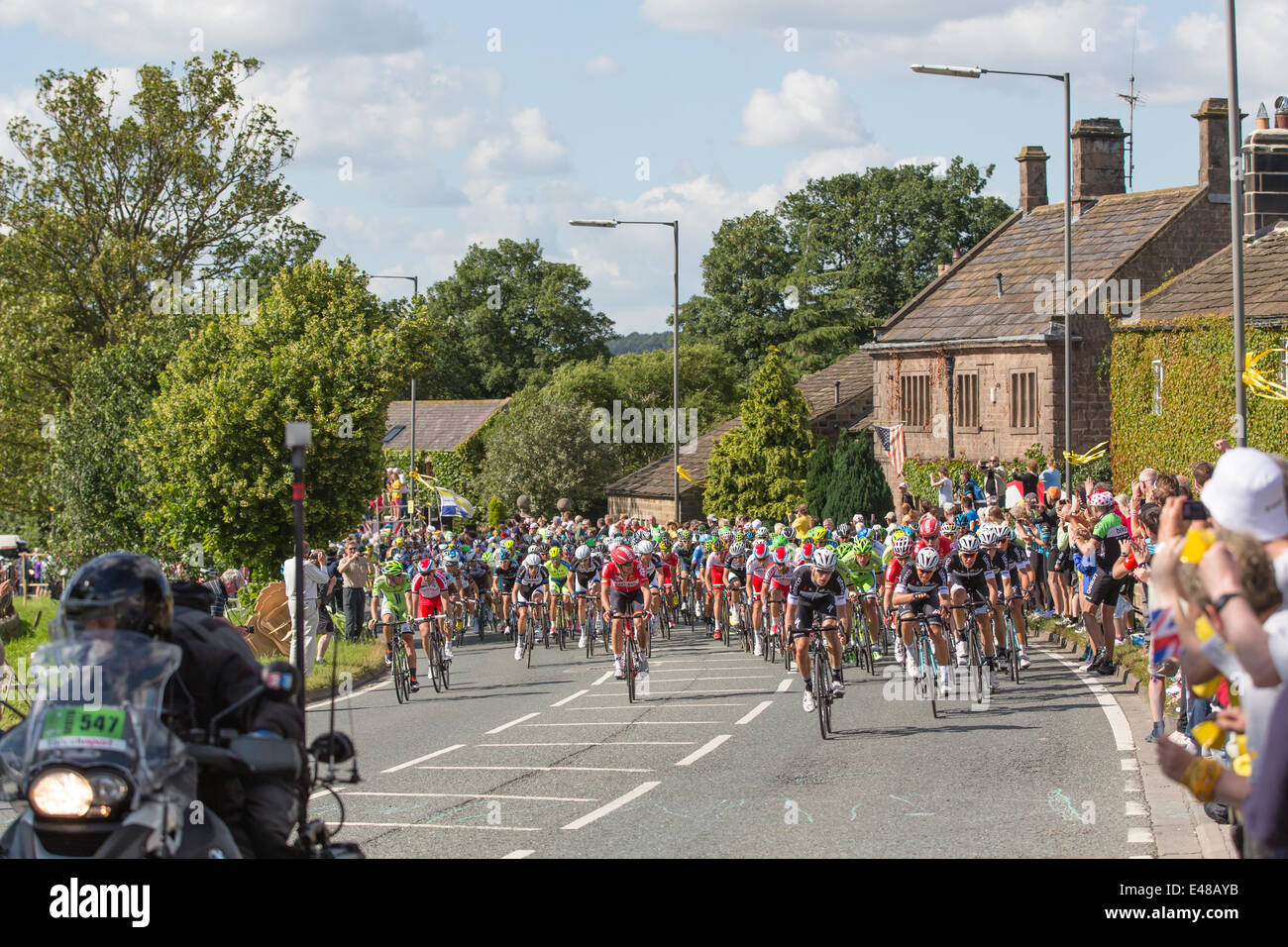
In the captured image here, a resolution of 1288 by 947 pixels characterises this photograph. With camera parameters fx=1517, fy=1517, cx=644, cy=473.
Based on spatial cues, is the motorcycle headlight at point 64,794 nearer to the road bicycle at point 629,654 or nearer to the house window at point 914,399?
the road bicycle at point 629,654

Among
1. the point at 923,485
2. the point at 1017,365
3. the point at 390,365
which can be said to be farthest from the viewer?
the point at 923,485

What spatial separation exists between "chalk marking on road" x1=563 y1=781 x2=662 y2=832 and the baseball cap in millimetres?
5728

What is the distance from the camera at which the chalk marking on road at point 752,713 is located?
592 inches

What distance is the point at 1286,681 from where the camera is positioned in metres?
4.39

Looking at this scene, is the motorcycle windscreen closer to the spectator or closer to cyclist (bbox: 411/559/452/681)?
cyclist (bbox: 411/559/452/681)

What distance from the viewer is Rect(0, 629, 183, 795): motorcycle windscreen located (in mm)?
4633

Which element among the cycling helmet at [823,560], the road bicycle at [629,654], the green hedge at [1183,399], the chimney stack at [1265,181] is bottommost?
the road bicycle at [629,654]

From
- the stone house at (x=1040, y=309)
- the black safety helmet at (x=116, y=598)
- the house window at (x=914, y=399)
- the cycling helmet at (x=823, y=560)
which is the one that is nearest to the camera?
the black safety helmet at (x=116, y=598)

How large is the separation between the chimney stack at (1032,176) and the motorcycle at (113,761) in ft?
171

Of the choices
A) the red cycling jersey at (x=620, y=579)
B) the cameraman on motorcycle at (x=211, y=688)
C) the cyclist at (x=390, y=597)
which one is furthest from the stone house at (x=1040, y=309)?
the cameraman on motorcycle at (x=211, y=688)

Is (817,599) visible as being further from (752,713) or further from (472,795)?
(472,795)
